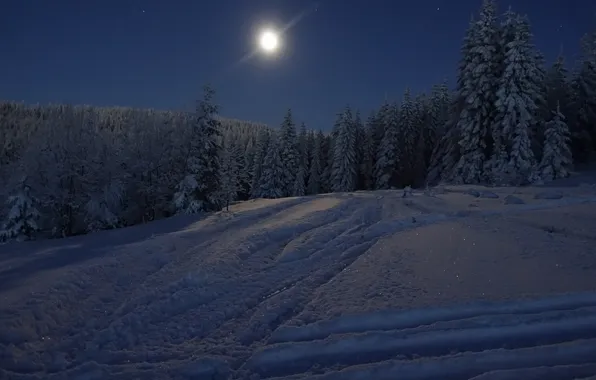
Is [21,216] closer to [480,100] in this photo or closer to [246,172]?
[480,100]

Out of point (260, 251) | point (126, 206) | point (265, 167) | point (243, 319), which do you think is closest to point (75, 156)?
point (126, 206)

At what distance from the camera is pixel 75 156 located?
31391 millimetres

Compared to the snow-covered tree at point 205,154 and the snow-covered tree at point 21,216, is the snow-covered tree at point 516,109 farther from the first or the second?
the snow-covered tree at point 21,216

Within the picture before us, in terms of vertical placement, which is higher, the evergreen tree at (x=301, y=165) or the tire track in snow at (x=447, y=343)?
the evergreen tree at (x=301, y=165)

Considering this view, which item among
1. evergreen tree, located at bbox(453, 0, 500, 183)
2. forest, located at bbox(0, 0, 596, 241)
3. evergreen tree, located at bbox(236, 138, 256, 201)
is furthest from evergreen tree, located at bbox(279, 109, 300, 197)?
evergreen tree, located at bbox(453, 0, 500, 183)

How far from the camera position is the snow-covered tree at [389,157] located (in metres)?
45.8

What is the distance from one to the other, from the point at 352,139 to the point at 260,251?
40006 mm

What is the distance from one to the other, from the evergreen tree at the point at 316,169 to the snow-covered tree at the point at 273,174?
953 cm

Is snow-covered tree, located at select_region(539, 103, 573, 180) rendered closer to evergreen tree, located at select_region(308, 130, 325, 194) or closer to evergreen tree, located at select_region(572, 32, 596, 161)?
evergreen tree, located at select_region(572, 32, 596, 161)

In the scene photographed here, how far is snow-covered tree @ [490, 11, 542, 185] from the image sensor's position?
27359 mm

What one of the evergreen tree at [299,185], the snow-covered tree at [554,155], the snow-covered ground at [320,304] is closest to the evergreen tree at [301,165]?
the evergreen tree at [299,185]

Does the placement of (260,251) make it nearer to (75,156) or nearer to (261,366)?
(261,366)

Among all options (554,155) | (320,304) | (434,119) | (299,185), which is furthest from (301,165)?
(320,304)

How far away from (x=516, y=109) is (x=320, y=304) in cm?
2653
